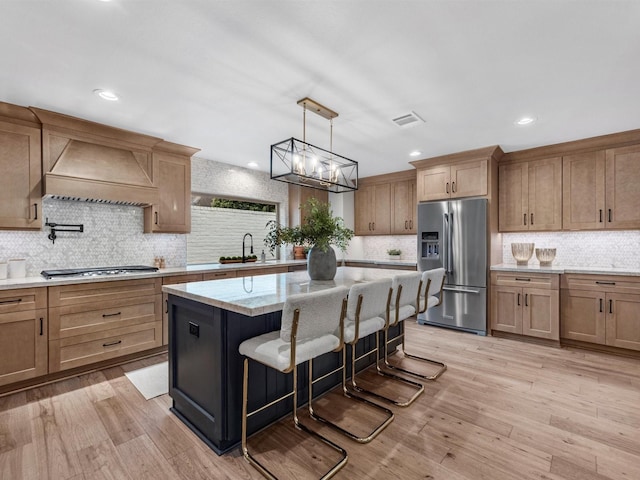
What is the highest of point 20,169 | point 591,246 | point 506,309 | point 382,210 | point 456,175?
point 456,175

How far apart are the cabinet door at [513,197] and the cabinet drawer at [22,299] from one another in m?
5.41

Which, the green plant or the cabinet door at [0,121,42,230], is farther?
the cabinet door at [0,121,42,230]

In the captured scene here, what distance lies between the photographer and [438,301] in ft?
10.7

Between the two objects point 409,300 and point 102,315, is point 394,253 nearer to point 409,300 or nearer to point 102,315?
point 409,300

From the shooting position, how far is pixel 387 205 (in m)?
5.89

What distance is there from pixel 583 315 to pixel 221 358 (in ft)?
13.4

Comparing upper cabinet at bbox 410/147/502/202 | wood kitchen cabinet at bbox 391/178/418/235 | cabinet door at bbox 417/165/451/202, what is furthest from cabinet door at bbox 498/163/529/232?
wood kitchen cabinet at bbox 391/178/418/235

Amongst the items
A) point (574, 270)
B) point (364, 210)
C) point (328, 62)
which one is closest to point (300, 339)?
point (328, 62)

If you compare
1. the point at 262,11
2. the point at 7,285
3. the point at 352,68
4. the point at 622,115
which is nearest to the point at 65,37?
the point at 262,11

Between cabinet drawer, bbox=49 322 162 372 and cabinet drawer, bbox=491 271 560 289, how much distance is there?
4.24 m

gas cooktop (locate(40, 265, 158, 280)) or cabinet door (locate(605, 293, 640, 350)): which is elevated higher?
gas cooktop (locate(40, 265, 158, 280))

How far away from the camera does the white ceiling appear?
1.77 metres

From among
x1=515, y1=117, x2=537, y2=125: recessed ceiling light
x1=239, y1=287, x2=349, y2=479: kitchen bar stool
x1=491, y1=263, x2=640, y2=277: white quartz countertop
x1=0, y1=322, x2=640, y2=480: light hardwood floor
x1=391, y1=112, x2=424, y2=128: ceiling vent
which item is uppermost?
x1=391, y1=112, x2=424, y2=128: ceiling vent

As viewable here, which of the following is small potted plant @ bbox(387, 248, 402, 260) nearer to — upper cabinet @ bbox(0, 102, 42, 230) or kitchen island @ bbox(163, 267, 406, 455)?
kitchen island @ bbox(163, 267, 406, 455)
